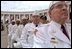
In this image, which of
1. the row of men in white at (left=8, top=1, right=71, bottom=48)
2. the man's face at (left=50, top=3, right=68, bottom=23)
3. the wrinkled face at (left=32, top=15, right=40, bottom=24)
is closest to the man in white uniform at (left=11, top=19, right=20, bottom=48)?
the row of men in white at (left=8, top=1, right=71, bottom=48)

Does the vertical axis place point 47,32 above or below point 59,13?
below

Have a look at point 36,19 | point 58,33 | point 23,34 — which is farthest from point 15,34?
point 58,33

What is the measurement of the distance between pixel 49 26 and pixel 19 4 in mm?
244

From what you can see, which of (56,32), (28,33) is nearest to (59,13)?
(56,32)

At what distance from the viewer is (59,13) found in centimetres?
111

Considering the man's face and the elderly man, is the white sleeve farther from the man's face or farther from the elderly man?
the man's face

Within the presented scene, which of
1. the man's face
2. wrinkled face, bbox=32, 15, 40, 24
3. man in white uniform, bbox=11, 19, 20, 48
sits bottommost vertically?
man in white uniform, bbox=11, 19, 20, 48

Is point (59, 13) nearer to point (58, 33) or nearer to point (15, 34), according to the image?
point (58, 33)

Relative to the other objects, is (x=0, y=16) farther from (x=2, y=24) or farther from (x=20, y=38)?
(x=20, y=38)

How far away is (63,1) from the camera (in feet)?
3.63

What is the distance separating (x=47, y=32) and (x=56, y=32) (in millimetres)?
58

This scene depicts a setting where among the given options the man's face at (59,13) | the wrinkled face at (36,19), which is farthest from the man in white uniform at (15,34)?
the man's face at (59,13)

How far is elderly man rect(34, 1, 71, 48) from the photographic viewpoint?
1.11 metres

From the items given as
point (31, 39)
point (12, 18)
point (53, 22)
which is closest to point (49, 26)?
point (53, 22)
